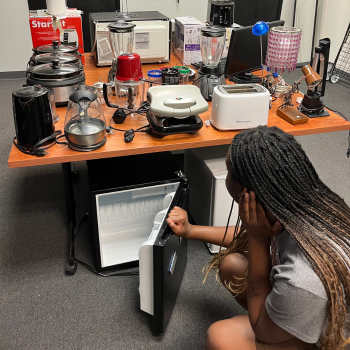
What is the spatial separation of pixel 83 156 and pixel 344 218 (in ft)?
3.01

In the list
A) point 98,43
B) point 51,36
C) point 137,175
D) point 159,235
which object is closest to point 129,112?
point 137,175

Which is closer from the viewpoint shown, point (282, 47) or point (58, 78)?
point (58, 78)

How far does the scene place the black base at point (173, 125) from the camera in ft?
4.91

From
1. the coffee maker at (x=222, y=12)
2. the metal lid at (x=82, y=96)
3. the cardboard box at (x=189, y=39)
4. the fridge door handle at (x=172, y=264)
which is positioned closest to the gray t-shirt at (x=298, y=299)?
the fridge door handle at (x=172, y=264)

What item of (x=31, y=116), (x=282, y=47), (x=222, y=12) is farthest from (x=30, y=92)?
(x=222, y=12)

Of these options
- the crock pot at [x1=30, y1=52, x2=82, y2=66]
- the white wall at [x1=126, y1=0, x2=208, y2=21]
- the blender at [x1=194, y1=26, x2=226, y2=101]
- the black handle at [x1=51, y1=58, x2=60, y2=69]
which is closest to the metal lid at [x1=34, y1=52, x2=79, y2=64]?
the crock pot at [x1=30, y1=52, x2=82, y2=66]

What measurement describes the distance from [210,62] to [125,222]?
3.22ft

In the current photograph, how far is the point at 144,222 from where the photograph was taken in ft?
6.28

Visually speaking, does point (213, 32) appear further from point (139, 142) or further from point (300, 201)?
point (300, 201)

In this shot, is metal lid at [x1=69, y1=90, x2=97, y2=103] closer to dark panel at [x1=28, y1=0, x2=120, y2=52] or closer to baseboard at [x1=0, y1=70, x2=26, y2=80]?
dark panel at [x1=28, y1=0, x2=120, y2=52]

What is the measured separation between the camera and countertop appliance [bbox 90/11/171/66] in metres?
2.24

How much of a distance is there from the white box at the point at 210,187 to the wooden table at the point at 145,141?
21 centimetres

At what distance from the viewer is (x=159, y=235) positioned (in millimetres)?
1314

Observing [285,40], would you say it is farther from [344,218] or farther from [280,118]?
[344,218]
